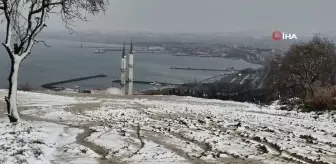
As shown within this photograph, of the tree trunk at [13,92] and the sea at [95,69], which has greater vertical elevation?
the tree trunk at [13,92]

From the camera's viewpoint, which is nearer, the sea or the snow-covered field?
the snow-covered field

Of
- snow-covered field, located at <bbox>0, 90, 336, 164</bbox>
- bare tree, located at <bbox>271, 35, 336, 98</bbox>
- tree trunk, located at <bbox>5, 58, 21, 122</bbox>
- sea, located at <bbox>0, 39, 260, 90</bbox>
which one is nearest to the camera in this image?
snow-covered field, located at <bbox>0, 90, 336, 164</bbox>

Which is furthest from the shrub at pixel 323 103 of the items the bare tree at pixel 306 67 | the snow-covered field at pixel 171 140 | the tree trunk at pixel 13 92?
the bare tree at pixel 306 67

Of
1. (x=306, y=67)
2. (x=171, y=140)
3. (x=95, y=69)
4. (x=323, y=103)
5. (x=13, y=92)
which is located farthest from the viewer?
(x=95, y=69)

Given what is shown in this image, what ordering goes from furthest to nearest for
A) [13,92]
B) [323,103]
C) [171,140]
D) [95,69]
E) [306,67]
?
[95,69] → [306,67] → [323,103] → [13,92] → [171,140]

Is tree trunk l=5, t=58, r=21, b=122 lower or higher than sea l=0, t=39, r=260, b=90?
higher

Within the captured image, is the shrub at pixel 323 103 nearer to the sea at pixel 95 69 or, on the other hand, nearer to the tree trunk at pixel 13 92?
the tree trunk at pixel 13 92

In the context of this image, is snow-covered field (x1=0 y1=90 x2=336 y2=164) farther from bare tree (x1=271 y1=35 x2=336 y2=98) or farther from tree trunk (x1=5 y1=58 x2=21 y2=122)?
bare tree (x1=271 y1=35 x2=336 y2=98)

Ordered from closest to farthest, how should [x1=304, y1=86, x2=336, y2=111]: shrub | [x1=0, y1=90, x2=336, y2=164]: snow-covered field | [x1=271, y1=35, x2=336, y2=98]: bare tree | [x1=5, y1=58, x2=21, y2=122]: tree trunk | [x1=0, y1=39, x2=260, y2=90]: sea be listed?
[x1=0, y1=90, x2=336, y2=164]: snow-covered field, [x1=5, y1=58, x2=21, y2=122]: tree trunk, [x1=304, y1=86, x2=336, y2=111]: shrub, [x1=271, y1=35, x2=336, y2=98]: bare tree, [x1=0, y1=39, x2=260, y2=90]: sea

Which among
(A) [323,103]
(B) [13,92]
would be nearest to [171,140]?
(B) [13,92]

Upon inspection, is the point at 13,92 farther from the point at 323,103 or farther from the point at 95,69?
the point at 95,69

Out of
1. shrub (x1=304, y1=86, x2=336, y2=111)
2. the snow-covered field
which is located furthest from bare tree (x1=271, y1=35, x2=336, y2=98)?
the snow-covered field

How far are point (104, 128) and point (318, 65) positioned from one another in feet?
104

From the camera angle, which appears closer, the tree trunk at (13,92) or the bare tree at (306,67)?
the tree trunk at (13,92)
